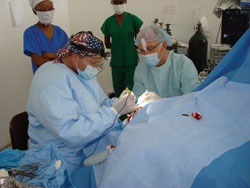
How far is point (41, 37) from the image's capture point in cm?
238

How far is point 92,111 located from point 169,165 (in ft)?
2.14

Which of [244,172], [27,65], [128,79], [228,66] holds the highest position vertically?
[228,66]

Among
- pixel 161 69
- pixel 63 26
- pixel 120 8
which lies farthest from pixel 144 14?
pixel 161 69

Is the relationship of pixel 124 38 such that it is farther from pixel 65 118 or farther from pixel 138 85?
pixel 65 118

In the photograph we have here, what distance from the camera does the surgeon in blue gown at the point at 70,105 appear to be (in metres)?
1.19

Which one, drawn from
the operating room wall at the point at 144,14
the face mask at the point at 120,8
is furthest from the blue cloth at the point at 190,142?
the operating room wall at the point at 144,14

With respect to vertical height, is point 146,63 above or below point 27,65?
above

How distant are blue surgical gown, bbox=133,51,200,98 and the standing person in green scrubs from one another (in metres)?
0.89

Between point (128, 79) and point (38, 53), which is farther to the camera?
point (128, 79)

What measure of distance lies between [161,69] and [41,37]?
1.20 m

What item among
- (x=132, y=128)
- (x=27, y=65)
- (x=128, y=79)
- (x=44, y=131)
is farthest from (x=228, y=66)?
(x=27, y=65)

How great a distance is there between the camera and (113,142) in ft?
4.19

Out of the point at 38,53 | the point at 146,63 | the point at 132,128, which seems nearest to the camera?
the point at 132,128

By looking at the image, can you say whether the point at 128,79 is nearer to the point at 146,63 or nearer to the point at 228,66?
the point at 146,63
